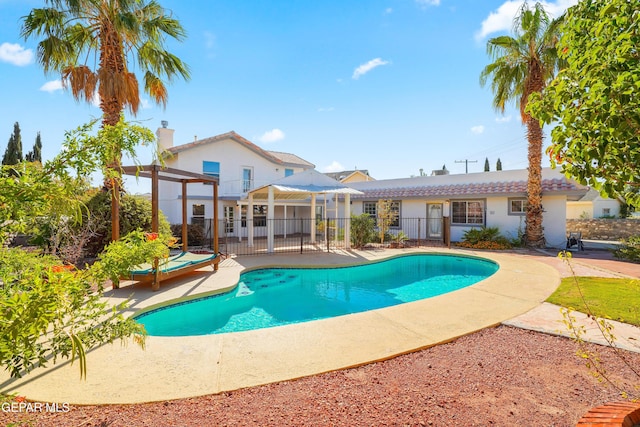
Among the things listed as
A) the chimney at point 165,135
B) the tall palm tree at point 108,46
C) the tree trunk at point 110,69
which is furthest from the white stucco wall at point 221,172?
the tree trunk at point 110,69

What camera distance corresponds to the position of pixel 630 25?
6.38ft

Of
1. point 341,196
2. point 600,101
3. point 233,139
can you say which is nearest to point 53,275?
point 600,101

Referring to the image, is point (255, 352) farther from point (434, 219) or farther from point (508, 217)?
point (434, 219)

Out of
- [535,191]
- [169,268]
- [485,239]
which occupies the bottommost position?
[169,268]

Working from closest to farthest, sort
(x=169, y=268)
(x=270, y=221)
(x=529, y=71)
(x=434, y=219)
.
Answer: (x=169, y=268), (x=270, y=221), (x=529, y=71), (x=434, y=219)

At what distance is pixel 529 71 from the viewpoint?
1559cm

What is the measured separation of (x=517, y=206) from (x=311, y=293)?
14834 millimetres

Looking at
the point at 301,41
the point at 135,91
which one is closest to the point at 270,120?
the point at 301,41

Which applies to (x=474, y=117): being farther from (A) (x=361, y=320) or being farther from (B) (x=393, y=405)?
(B) (x=393, y=405)

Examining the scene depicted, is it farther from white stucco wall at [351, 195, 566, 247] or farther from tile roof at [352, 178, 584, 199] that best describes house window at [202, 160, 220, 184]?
white stucco wall at [351, 195, 566, 247]

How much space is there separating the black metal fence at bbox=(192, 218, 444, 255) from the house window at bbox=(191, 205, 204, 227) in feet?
1.73

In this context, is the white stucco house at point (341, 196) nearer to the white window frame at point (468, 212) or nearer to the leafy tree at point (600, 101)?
the white window frame at point (468, 212)

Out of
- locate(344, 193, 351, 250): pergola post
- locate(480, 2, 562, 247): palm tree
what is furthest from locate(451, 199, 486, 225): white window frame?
locate(344, 193, 351, 250): pergola post

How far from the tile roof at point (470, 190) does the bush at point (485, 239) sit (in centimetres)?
224
